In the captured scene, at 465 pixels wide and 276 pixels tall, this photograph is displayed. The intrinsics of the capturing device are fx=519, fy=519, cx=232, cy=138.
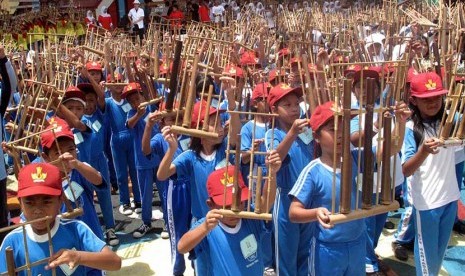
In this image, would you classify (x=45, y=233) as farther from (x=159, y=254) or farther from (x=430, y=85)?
(x=159, y=254)

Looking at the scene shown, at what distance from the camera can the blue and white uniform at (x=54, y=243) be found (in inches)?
85.6

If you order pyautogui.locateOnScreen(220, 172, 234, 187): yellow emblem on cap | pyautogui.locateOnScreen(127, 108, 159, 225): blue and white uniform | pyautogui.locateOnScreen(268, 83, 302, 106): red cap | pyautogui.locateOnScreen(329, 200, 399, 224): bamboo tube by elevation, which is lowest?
pyautogui.locateOnScreen(127, 108, 159, 225): blue and white uniform

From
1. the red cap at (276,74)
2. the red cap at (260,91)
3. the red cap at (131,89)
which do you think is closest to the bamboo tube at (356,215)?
the red cap at (260,91)

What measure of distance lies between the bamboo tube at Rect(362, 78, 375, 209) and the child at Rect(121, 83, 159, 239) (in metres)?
2.72

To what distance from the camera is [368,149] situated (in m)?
2.21

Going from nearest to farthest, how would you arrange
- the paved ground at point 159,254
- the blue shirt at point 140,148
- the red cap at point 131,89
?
the paved ground at point 159,254
the blue shirt at point 140,148
the red cap at point 131,89

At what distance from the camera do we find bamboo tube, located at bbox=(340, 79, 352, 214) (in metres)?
2.14

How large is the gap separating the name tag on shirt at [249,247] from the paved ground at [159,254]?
1.68m

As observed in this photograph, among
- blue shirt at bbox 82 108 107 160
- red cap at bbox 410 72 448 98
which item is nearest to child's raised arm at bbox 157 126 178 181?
red cap at bbox 410 72 448 98

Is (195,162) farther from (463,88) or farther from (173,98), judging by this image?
(463,88)

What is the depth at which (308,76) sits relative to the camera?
127 inches

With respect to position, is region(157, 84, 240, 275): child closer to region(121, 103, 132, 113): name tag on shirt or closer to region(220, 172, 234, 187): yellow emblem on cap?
region(220, 172, 234, 187): yellow emblem on cap

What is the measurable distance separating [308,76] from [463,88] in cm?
90

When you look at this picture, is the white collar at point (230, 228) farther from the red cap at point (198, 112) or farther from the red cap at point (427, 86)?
the red cap at point (427, 86)
